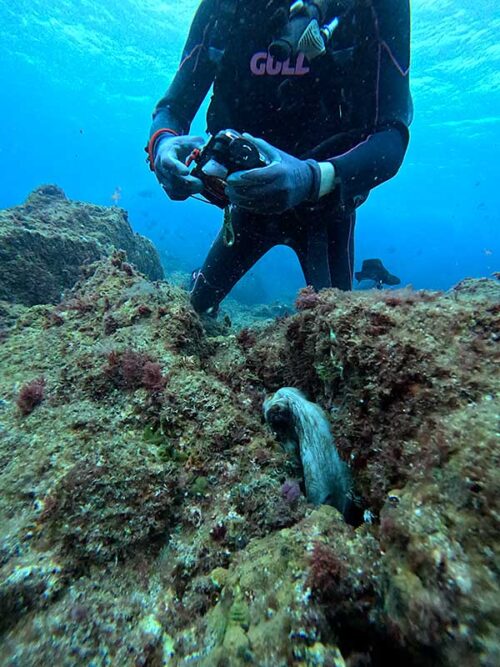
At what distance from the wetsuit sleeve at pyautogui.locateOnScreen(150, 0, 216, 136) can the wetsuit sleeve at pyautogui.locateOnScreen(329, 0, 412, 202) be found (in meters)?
2.10

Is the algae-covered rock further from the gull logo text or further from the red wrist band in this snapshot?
the gull logo text

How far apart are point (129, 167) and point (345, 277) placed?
120 meters

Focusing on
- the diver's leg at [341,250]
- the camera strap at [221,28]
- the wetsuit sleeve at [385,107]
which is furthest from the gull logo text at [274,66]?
the diver's leg at [341,250]

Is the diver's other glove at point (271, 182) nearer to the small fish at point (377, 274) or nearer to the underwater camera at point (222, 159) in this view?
the underwater camera at point (222, 159)

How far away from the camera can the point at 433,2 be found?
2019cm

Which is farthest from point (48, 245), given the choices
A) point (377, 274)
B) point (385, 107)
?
point (377, 274)

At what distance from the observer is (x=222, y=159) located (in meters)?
3.06

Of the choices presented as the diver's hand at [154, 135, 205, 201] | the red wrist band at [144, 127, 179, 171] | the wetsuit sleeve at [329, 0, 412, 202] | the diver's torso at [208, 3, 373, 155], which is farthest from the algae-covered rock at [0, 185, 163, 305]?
the wetsuit sleeve at [329, 0, 412, 202]

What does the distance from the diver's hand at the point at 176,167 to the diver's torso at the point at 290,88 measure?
3.30 feet

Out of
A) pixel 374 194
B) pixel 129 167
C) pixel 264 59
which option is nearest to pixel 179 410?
pixel 264 59

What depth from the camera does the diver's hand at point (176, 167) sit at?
3244mm

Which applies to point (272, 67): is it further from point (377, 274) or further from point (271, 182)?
point (377, 274)

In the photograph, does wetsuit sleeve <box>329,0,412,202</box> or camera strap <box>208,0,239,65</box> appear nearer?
wetsuit sleeve <box>329,0,412,202</box>

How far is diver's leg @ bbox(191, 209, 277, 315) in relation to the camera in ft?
15.2
